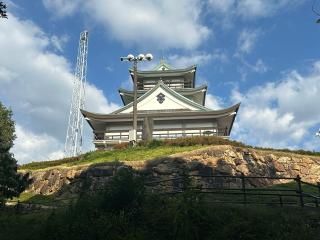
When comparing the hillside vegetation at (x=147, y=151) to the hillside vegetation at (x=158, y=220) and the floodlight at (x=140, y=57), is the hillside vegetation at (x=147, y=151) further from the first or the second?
the hillside vegetation at (x=158, y=220)

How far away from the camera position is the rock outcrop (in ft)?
84.9

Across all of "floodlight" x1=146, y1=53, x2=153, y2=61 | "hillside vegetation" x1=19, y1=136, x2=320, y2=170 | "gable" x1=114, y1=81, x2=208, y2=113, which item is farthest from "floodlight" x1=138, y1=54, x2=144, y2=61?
"gable" x1=114, y1=81, x2=208, y2=113

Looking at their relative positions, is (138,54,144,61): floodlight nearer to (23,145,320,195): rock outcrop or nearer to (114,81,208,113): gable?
(23,145,320,195): rock outcrop

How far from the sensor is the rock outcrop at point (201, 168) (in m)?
25.9

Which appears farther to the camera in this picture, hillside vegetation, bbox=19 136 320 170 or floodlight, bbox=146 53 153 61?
floodlight, bbox=146 53 153 61

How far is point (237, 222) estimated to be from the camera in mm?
12195

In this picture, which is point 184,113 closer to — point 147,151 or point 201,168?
point 147,151

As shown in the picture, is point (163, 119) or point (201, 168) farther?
point (163, 119)

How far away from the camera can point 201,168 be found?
26141mm

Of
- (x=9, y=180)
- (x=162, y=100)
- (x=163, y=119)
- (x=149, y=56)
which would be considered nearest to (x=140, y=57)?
(x=149, y=56)

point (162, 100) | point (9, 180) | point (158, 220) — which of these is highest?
point (162, 100)

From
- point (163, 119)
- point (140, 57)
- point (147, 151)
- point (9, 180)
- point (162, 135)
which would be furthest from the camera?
point (163, 119)

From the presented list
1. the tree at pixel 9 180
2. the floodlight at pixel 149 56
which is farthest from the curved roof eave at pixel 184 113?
the tree at pixel 9 180

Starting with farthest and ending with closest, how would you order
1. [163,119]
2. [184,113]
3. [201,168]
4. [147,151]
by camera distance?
1. [163,119]
2. [184,113]
3. [147,151]
4. [201,168]
